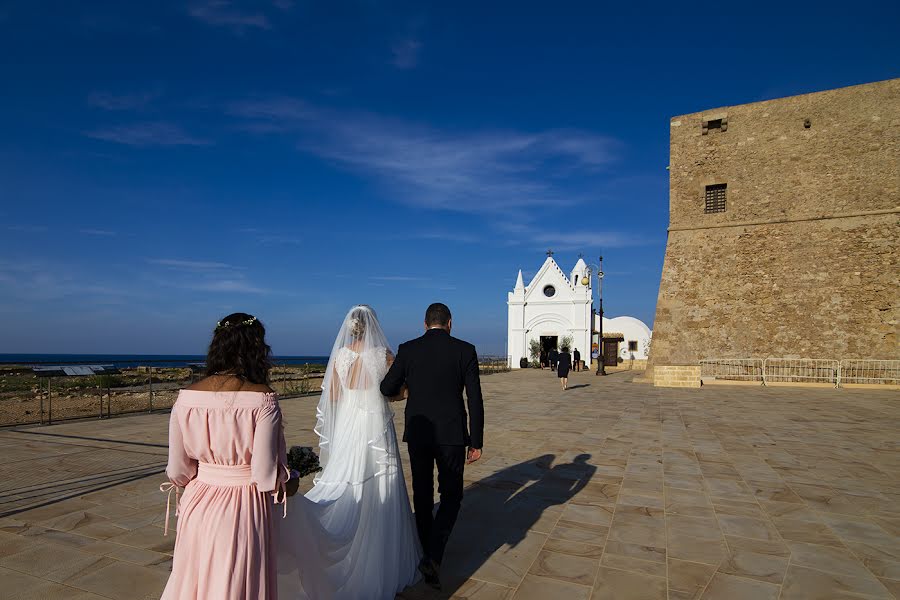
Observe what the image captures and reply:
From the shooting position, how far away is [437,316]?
142 inches

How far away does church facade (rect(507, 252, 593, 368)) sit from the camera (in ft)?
129

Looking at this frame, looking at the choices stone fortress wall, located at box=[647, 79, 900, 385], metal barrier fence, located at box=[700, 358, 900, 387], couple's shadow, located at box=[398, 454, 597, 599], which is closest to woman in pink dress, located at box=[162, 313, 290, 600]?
couple's shadow, located at box=[398, 454, 597, 599]

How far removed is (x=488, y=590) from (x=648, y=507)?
2.37 meters

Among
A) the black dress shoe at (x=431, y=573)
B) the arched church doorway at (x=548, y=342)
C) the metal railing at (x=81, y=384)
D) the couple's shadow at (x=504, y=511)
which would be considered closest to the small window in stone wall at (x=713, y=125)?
the arched church doorway at (x=548, y=342)

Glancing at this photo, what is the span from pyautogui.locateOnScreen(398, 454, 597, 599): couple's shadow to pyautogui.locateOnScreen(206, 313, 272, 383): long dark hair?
1.96 metres

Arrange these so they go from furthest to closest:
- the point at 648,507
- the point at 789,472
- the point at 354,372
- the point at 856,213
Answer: the point at 856,213 → the point at 789,472 → the point at 648,507 → the point at 354,372

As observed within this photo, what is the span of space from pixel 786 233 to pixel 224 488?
2502 centimetres

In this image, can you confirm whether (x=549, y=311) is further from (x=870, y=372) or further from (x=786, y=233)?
(x=870, y=372)

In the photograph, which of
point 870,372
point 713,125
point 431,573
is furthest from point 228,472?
point 713,125

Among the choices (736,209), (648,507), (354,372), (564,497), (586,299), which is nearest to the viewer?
(354,372)

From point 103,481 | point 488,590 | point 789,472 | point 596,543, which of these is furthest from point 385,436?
point 789,472

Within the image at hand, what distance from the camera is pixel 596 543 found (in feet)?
13.2

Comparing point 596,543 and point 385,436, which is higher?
point 385,436

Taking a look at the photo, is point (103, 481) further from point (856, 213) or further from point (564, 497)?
point (856, 213)
